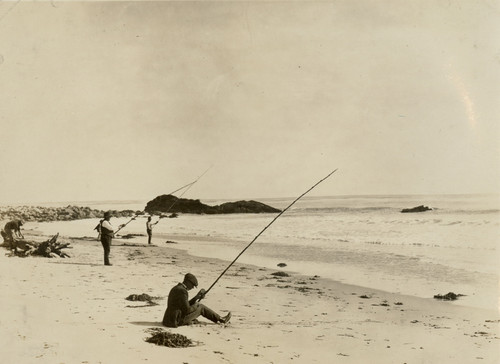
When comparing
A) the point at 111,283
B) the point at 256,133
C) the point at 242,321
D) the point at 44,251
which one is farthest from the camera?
the point at 44,251

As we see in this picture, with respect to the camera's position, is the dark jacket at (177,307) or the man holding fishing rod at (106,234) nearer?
the dark jacket at (177,307)

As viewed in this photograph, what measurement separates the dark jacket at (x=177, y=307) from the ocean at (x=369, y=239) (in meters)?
2.67

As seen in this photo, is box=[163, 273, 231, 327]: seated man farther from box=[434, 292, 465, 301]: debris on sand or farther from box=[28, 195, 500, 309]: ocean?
box=[434, 292, 465, 301]: debris on sand

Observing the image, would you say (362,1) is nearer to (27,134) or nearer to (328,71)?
(328,71)

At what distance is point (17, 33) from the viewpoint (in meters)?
8.30

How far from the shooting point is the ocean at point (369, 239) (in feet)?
26.1

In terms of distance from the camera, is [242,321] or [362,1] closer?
[242,321]

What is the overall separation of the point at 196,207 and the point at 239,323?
285 centimetres

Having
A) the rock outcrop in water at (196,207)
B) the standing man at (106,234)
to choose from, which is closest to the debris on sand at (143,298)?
the rock outcrop in water at (196,207)

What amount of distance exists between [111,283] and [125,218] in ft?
5.89

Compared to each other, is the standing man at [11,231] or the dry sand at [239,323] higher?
the standing man at [11,231]

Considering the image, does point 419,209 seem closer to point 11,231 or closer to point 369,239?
point 369,239

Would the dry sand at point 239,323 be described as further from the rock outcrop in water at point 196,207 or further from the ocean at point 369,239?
the rock outcrop in water at point 196,207

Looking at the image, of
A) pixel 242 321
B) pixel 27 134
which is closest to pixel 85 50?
pixel 27 134
